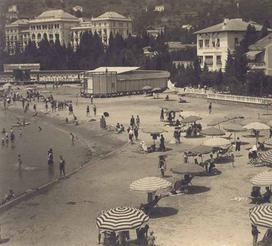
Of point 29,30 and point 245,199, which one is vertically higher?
point 29,30

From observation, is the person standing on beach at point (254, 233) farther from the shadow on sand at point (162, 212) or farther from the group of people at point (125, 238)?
the shadow on sand at point (162, 212)

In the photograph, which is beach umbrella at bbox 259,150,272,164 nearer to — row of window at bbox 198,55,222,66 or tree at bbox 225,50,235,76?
tree at bbox 225,50,235,76

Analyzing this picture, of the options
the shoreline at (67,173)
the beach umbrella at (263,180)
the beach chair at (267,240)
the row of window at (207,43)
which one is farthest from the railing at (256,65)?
the beach chair at (267,240)

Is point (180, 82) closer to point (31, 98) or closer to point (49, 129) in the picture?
point (31, 98)

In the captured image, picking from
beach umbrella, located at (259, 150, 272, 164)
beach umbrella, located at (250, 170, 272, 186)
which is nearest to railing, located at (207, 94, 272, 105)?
beach umbrella, located at (259, 150, 272, 164)

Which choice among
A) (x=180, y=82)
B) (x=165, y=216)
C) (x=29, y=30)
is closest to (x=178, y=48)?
(x=180, y=82)

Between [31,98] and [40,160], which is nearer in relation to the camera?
[40,160]
